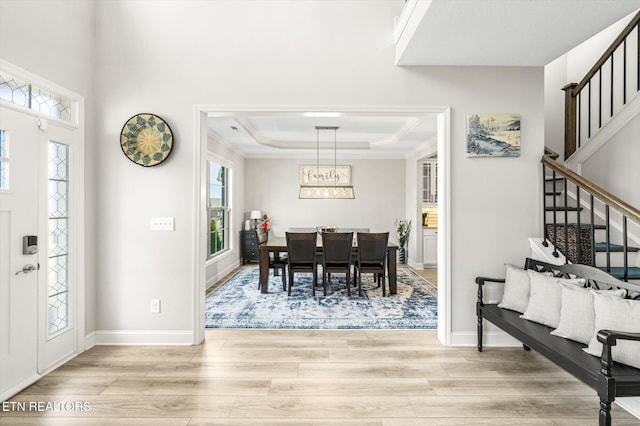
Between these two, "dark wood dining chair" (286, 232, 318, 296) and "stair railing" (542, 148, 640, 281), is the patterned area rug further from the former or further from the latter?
"stair railing" (542, 148, 640, 281)

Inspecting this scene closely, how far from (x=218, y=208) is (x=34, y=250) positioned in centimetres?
393

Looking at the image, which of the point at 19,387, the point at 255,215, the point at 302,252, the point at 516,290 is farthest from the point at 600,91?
the point at 255,215

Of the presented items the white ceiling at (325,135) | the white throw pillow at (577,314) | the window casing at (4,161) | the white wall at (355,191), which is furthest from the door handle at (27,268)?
the white wall at (355,191)

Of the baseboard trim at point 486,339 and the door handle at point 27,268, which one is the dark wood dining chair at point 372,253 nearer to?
the baseboard trim at point 486,339

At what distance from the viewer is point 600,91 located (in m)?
3.59

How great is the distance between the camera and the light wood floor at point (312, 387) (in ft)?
6.87

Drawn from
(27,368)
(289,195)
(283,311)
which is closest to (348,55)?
(283,311)

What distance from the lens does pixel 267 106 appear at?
3.17m

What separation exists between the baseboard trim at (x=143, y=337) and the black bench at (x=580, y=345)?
2.70 meters

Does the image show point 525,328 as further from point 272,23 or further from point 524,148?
point 272,23

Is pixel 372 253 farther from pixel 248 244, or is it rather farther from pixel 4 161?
pixel 4 161

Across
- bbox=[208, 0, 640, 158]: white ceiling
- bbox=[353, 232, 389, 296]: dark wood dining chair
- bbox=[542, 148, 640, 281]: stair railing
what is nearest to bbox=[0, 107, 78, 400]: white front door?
bbox=[208, 0, 640, 158]: white ceiling

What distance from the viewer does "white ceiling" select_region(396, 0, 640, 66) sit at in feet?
7.34

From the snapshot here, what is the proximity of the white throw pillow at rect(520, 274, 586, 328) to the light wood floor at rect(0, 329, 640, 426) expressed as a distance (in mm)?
454
